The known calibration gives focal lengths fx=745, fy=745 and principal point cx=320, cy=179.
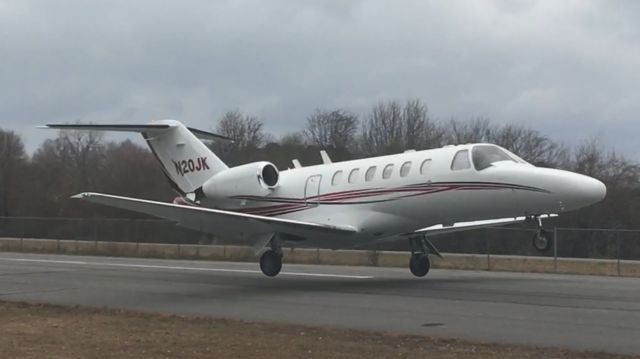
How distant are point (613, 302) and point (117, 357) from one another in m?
10.3

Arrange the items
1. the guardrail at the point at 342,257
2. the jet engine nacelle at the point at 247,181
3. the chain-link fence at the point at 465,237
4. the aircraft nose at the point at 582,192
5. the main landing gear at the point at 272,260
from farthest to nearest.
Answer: the chain-link fence at the point at 465,237
the guardrail at the point at 342,257
the jet engine nacelle at the point at 247,181
the main landing gear at the point at 272,260
the aircraft nose at the point at 582,192

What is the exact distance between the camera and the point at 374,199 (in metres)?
19.3

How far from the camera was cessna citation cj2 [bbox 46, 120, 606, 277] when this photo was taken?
17.0 meters

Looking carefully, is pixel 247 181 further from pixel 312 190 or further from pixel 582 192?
pixel 582 192

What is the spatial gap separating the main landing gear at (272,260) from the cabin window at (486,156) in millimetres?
5891

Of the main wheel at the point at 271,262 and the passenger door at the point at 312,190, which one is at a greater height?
the passenger door at the point at 312,190

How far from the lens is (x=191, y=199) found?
24.1 m

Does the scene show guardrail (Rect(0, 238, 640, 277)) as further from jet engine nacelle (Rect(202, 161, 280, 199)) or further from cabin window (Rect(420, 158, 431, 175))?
cabin window (Rect(420, 158, 431, 175))

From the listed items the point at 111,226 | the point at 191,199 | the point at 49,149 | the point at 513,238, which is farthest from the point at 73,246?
the point at 49,149

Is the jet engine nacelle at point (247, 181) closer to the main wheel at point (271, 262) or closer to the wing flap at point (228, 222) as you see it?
the wing flap at point (228, 222)

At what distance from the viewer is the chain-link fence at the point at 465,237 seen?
31.2 metres

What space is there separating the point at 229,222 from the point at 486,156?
264 inches

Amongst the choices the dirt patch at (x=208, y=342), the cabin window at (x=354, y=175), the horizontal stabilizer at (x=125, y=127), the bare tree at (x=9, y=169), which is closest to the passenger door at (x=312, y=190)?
the cabin window at (x=354, y=175)

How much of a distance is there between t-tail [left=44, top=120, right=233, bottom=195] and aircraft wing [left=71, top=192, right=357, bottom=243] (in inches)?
165
